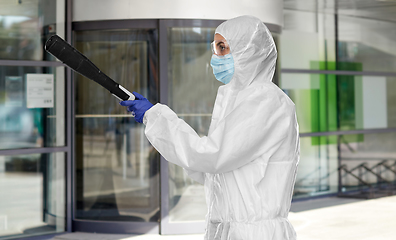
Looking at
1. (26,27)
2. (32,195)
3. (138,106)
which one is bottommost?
(32,195)

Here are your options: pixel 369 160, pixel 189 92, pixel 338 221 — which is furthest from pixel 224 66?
pixel 369 160

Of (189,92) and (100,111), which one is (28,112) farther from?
(189,92)

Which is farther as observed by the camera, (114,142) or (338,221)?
(338,221)

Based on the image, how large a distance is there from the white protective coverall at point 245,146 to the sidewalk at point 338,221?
164 inches

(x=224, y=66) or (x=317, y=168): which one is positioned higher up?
(x=224, y=66)

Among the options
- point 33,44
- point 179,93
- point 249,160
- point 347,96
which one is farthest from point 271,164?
point 347,96

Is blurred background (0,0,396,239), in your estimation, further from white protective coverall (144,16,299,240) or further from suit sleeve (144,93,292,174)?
suit sleeve (144,93,292,174)

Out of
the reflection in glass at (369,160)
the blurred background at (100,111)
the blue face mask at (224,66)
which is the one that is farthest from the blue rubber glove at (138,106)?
the reflection in glass at (369,160)

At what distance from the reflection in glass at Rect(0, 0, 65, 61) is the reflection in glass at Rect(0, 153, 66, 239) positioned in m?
1.20

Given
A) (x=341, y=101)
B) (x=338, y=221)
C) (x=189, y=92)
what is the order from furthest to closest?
(x=341, y=101) < (x=338, y=221) < (x=189, y=92)

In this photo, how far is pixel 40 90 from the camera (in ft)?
20.4

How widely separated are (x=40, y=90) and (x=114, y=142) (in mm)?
1087

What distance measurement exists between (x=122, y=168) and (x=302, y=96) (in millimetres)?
4021

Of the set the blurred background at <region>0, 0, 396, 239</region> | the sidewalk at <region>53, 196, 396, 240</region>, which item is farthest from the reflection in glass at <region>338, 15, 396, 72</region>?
the blurred background at <region>0, 0, 396, 239</region>
